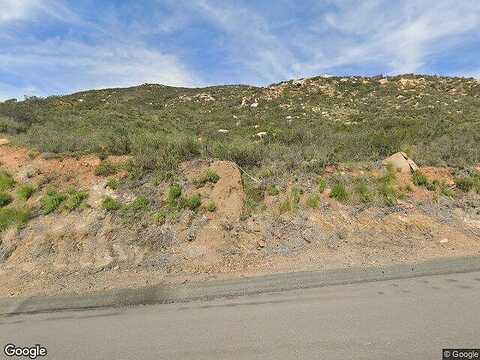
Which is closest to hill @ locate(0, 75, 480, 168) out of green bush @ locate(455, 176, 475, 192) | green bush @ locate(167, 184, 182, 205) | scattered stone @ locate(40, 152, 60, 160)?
scattered stone @ locate(40, 152, 60, 160)

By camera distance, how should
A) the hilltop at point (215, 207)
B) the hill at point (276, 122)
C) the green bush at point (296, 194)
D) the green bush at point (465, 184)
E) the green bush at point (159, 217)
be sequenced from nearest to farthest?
the hilltop at point (215, 207) < the green bush at point (159, 217) < the green bush at point (296, 194) < the green bush at point (465, 184) < the hill at point (276, 122)

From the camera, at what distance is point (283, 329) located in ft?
17.6

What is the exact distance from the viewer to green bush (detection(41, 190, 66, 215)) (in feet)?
35.4

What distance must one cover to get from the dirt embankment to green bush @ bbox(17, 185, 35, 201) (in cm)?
13

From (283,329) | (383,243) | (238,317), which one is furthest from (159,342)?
(383,243)

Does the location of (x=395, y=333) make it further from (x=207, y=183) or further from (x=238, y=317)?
(x=207, y=183)

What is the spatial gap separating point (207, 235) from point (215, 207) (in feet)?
3.77

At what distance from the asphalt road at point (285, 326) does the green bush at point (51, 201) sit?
15.1 ft

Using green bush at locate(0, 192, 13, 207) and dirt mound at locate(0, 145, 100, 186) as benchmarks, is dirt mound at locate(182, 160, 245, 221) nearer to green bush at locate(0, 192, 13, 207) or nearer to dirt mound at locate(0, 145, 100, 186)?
dirt mound at locate(0, 145, 100, 186)

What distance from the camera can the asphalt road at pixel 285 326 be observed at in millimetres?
4812

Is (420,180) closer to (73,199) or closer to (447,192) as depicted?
(447,192)

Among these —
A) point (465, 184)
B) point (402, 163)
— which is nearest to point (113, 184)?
point (402, 163)

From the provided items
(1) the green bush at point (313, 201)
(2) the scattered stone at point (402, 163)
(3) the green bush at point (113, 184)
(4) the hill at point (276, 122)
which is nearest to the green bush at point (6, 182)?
(4) the hill at point (276, 122)

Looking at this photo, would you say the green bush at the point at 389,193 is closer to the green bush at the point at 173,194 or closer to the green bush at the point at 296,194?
the green bush at the point at 296,194
